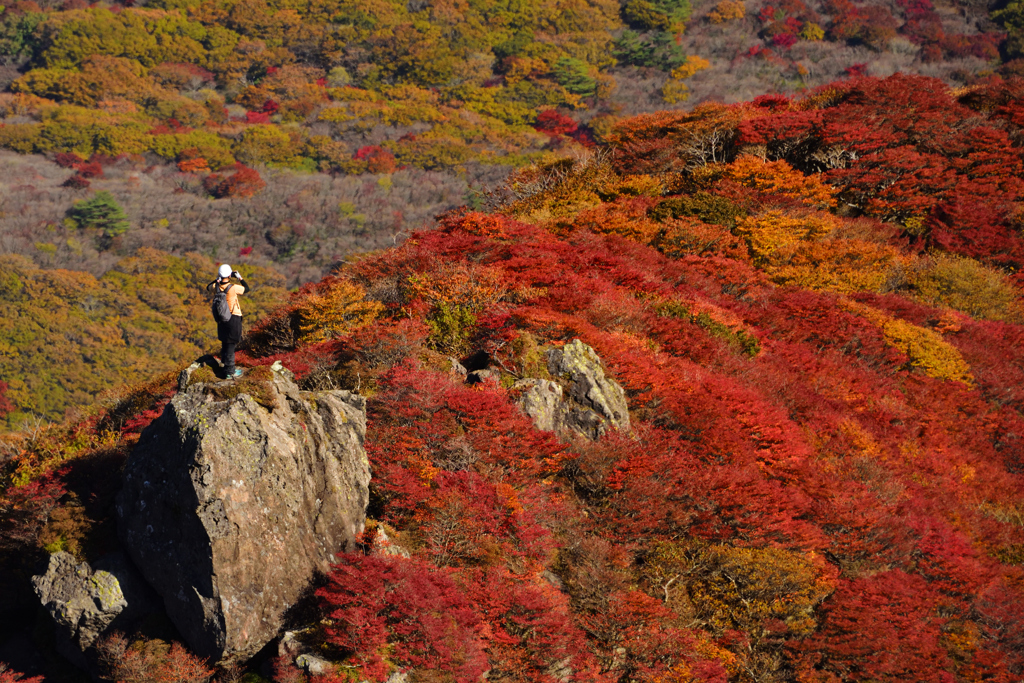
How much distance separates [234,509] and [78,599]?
8.61 feet

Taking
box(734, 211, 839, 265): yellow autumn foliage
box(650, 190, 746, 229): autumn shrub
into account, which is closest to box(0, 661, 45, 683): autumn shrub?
box(650, 190, 746, 229): autumn shrub

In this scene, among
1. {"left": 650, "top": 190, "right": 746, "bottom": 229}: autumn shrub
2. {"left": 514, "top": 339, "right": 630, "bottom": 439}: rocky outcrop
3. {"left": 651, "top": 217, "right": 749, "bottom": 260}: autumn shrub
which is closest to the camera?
{"left": 514, "top": 339, "right": 630, "bottom": 439}: rocky outcrop

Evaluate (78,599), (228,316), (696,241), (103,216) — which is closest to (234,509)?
(78,599)

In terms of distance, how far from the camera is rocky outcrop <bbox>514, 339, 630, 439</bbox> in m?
12.0

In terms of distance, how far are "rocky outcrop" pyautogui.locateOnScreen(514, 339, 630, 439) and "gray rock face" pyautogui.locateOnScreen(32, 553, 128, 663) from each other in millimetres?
6115

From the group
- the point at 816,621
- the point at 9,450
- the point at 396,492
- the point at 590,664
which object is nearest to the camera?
the point at 590,664

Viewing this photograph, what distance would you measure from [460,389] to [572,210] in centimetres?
1387

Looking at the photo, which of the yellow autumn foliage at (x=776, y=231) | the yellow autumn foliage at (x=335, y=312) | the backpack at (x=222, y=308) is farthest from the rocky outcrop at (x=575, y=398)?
the yellow autumn foliage at (x=776, y=231)

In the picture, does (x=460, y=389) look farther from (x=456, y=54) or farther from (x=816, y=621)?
(x=456, y=54)

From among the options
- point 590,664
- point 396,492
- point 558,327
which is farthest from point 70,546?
point 558,327

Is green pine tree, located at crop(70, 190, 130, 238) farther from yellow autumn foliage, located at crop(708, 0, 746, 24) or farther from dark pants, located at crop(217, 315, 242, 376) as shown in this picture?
yellow autumn foliage, located at crop(708, 0, 746, 24)

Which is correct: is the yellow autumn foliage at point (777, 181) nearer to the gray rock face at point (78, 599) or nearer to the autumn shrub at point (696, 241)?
the autumn shrub at point (696, 241)

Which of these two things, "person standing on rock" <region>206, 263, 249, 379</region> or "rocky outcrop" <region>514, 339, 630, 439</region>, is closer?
"person standing on rock" <region>206, 263, 249, 379</region>

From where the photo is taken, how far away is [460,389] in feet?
38.0
